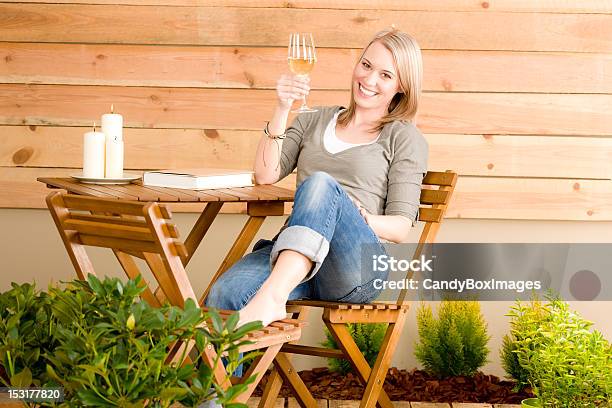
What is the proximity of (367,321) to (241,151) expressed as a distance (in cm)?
121

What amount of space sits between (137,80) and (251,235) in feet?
3.70

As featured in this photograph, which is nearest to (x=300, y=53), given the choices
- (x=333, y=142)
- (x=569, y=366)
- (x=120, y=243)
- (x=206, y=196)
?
(x=333, y=142)

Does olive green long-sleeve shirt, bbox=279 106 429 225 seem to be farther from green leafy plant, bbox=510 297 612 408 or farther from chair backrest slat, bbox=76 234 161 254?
chair backrest slat, bbox=76 234 161 254

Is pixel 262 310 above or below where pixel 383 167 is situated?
below

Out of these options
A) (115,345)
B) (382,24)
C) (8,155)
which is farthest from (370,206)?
(8,155)

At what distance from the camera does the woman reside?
2857 mm

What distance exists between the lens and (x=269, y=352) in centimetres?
263

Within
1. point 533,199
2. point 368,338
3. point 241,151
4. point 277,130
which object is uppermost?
point 241,151

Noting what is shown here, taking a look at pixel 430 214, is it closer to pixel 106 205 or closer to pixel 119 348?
pixel 106 205

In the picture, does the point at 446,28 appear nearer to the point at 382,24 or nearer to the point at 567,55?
the point at 382,24

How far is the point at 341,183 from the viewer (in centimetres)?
332

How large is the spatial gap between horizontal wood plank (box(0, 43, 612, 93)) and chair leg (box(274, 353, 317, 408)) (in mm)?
1190

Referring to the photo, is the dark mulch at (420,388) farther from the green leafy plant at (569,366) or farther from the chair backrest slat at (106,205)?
the chair backrest slat at (106,205)

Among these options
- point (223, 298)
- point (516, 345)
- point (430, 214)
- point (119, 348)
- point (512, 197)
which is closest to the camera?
point (119, 348)
